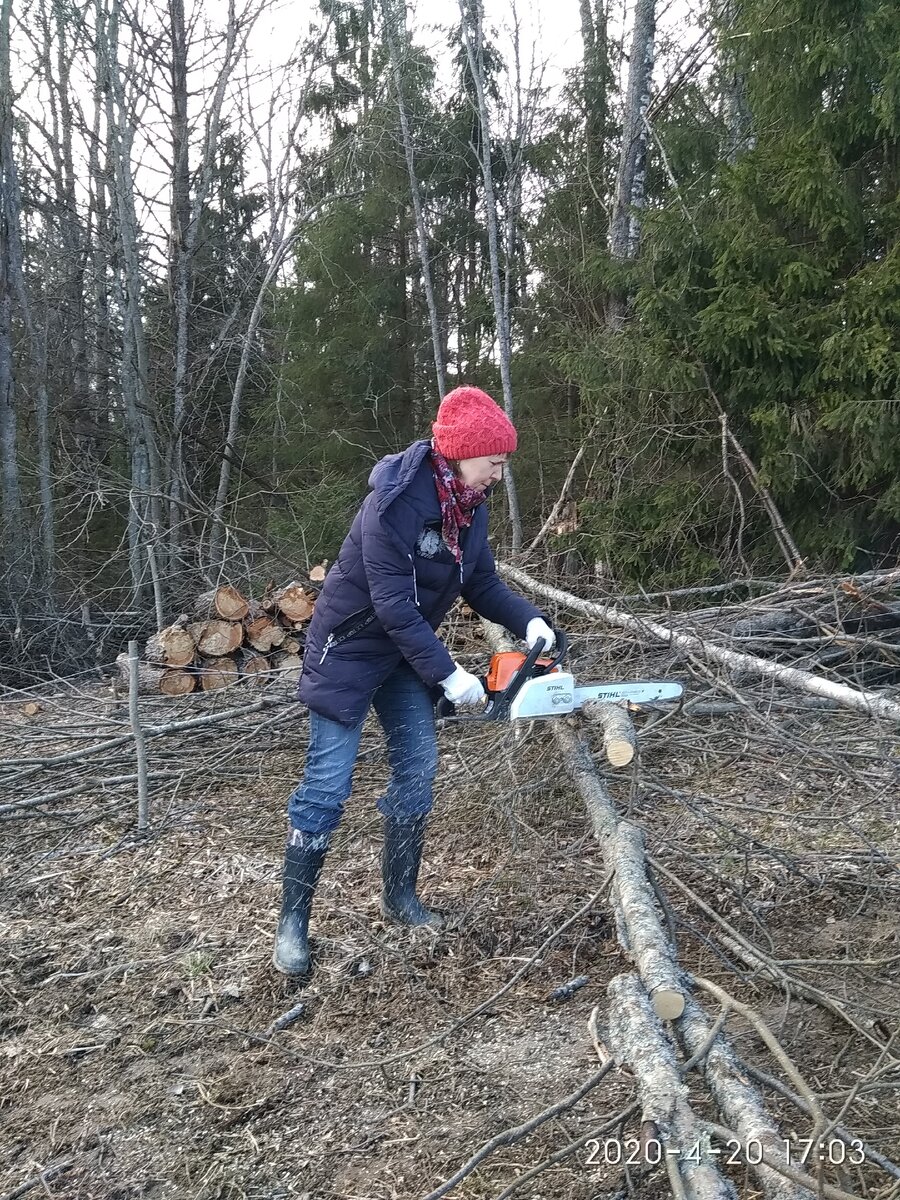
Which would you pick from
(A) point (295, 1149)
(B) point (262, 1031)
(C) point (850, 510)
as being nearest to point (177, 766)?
(B) point (262, 1031)

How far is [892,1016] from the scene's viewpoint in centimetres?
255

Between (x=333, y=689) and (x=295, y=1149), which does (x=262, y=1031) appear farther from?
(x=333, y=689)

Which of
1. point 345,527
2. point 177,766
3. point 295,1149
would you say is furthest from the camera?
point 345,527

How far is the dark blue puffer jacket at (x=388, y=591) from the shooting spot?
2693 mm

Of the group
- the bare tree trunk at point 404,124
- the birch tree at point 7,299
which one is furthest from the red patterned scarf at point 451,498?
the bare tree trunk at point 404,124

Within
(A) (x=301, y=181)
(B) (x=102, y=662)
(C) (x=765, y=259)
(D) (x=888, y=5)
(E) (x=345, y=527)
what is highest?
(A) (x=301, y=181)

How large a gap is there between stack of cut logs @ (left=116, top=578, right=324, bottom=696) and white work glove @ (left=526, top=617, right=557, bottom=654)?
404 centimetres

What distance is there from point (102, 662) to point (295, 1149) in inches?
277

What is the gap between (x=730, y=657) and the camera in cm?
416

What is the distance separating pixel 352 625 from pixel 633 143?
8.75m
